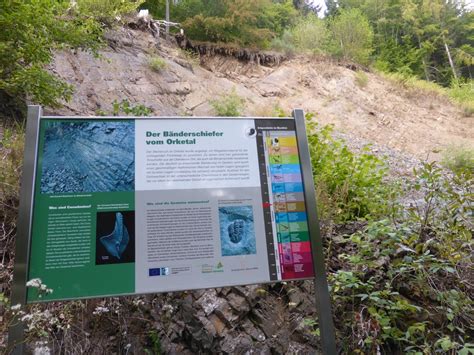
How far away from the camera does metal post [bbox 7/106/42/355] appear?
71.2 inches

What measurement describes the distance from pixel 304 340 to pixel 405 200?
3.12 metres

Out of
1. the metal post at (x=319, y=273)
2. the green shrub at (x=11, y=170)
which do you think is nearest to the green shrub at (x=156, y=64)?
the green shrub at (x=11, y=170)

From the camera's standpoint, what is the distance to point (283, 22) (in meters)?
21.5

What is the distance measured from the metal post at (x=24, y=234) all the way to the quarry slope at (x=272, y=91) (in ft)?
21.6

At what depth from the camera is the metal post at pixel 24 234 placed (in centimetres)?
181

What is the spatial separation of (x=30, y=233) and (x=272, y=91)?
12348 mm

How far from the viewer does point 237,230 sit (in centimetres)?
210

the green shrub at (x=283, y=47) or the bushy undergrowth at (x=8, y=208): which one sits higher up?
the green shrub at (x=283, y=47)

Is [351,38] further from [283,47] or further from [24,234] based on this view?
[24,234]

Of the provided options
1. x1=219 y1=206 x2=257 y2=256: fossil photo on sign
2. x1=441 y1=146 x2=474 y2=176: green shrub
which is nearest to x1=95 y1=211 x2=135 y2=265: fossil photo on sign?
x1=219 y1=206 x2=257 y2=256: fossil photo on sign

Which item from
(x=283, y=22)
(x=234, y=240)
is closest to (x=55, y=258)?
(x=234, y=240)

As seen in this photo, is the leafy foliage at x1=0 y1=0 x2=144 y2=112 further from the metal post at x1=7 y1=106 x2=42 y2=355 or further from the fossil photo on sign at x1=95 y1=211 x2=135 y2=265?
the fossil photo on sign at x1=95 y1=211 x2=135 y2=265

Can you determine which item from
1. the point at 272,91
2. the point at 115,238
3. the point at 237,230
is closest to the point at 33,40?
the point at 115,238

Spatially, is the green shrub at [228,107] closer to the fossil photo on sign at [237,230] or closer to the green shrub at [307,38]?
the green shrub at [307,38]
